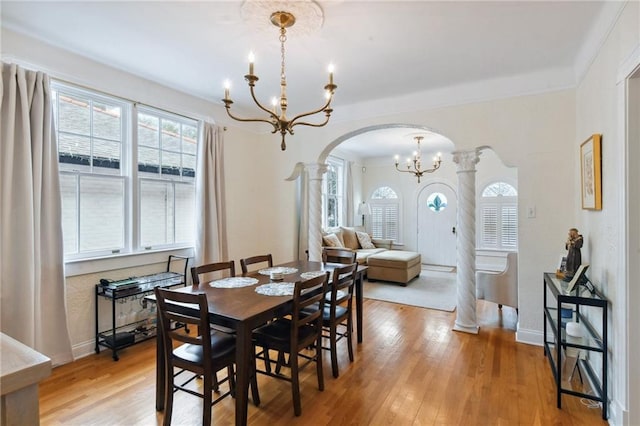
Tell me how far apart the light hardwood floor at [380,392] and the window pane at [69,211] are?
41.3 inches

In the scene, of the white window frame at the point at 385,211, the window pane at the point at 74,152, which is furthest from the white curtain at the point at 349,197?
the window pane at the point at 74,152

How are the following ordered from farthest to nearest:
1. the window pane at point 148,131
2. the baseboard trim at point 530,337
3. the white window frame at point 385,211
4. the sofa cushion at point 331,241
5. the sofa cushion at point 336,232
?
the white window frame at point 385,211 → the sofa cushion at point 336,232 → the sofa cushion at point 331,241 → the window pane at point 148,131 → the baseboard trim at point 530,337

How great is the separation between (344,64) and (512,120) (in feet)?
6.13

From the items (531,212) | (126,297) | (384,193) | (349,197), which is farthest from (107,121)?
(384,193)

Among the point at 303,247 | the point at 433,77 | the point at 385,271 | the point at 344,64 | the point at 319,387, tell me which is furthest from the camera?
the point at 385,271

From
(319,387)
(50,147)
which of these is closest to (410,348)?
(319,387)

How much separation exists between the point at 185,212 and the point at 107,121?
1.23 m

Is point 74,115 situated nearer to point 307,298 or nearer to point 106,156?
point 106,156

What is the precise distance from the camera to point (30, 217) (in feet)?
8.19

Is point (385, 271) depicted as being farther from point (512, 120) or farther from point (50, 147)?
point (50, 147)

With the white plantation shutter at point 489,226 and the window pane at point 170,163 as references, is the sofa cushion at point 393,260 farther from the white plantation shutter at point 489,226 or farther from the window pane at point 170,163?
the window pane at point 170,163

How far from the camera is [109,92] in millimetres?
3082

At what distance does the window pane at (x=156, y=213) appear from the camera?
3447 millimetres

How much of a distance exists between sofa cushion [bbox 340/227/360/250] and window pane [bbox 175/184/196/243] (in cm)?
348
